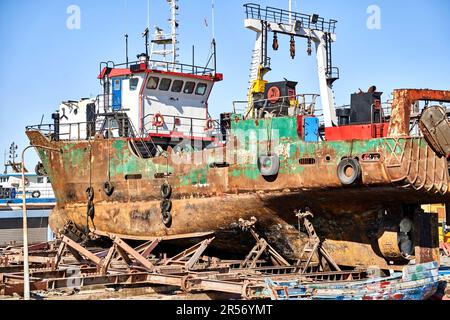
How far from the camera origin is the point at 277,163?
1548cm

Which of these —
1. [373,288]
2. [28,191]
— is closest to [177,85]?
[373,288]

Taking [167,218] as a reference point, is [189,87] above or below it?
above

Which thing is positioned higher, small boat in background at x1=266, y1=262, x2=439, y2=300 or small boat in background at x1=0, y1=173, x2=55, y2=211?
small boat in background at x1=0, y1=173, x2=55, y2=211

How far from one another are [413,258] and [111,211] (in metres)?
8.57

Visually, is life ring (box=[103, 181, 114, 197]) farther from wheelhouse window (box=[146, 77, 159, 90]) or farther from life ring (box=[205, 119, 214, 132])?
life ring (box=[205, 119, 214, 132])

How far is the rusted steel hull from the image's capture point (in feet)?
45.5

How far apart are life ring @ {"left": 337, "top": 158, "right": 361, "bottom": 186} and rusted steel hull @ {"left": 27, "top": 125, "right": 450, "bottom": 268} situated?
137 millimetres

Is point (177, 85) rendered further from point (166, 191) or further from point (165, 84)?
point (166, 191)

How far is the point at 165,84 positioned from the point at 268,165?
22.8ft

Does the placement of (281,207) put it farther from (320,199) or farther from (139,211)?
(139,211)

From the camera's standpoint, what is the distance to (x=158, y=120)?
20859 millimetres

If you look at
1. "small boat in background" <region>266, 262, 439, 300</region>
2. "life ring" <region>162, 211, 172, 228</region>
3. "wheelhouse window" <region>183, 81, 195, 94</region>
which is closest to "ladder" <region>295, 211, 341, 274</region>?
"small boat in background" <region>266, 262, 439, 300</region>

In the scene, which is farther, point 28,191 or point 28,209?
point 28,191

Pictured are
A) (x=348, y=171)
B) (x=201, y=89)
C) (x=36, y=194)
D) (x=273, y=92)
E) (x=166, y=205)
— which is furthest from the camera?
(x=36, y=194)
